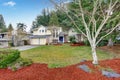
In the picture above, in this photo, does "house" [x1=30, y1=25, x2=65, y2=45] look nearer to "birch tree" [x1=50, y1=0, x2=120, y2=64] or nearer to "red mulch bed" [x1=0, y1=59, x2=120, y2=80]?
"birch tree" [x1=50, y1=0, x2=120, y2=64]

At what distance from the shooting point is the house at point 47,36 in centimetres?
4597

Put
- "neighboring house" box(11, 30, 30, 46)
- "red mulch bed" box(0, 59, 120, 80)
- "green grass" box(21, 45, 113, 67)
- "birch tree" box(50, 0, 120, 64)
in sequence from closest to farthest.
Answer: "red mulch bed" box(0, 59, 120, 80) → "birch tree" box(50, 0, 120, 64) → "green grass" box(21, 45, 113, 67) → "neighboring house" box(11, 30, 30, 46)

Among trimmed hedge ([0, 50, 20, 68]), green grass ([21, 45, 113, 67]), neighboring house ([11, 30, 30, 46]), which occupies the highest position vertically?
neighboring house ([11, 30, 30, 46])

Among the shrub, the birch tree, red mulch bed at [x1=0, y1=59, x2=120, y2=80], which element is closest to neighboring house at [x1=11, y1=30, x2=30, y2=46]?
the birch tree

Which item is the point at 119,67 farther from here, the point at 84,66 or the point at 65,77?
the point at 65,77

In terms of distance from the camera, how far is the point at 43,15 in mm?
66125

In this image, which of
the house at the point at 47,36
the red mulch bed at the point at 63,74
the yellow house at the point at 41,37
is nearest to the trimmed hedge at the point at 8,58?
the red mulch bed at the point at 63,74

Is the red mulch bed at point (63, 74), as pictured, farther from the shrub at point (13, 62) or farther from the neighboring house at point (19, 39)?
the neighboring house at point (19, 39)

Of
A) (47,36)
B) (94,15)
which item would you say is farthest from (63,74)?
(47,36)

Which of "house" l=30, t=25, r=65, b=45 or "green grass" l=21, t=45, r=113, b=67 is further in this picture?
"house" l=30, t=25, r=65, b=45

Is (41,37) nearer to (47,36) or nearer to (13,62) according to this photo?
(47,36)

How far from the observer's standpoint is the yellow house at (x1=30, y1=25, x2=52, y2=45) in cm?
4569

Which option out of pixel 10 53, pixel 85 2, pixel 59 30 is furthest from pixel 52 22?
pixel 10 53

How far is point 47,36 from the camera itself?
45906 millimetres
